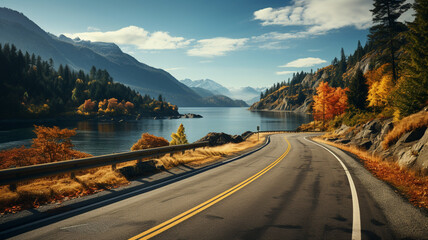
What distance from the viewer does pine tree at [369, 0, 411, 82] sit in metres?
27.9

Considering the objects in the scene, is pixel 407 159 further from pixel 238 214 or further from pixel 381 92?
pixel 381 92

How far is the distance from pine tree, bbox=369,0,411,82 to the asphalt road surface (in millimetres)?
28728

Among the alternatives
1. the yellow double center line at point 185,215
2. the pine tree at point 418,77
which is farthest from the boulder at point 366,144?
the yellow double center line at point 185,215

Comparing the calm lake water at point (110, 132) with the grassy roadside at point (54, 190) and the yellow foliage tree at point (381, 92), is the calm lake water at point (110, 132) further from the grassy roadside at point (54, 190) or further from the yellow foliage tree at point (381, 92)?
the yellow foliage tree at point (381, 92)

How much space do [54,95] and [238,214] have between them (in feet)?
Answer: 554

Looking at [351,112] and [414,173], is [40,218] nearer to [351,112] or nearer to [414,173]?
[414,173]

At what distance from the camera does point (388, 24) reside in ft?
93.9

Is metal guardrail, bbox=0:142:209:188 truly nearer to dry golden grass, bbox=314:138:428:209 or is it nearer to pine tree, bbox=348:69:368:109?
dry golden grass, bbox=314:138:428:209

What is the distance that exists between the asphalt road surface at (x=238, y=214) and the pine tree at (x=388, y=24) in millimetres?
28728

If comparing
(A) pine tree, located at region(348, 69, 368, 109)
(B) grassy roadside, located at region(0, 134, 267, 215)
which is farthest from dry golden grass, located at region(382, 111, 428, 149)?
(A) pine tree, located at region(348, 69, 368, 109)

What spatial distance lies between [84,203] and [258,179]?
7052mm

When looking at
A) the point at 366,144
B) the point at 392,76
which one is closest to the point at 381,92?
the point at 392,76

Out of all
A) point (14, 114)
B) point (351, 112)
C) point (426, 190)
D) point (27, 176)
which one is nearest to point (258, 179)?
point (426, 190)

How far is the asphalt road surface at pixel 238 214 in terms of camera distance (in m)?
5.06
